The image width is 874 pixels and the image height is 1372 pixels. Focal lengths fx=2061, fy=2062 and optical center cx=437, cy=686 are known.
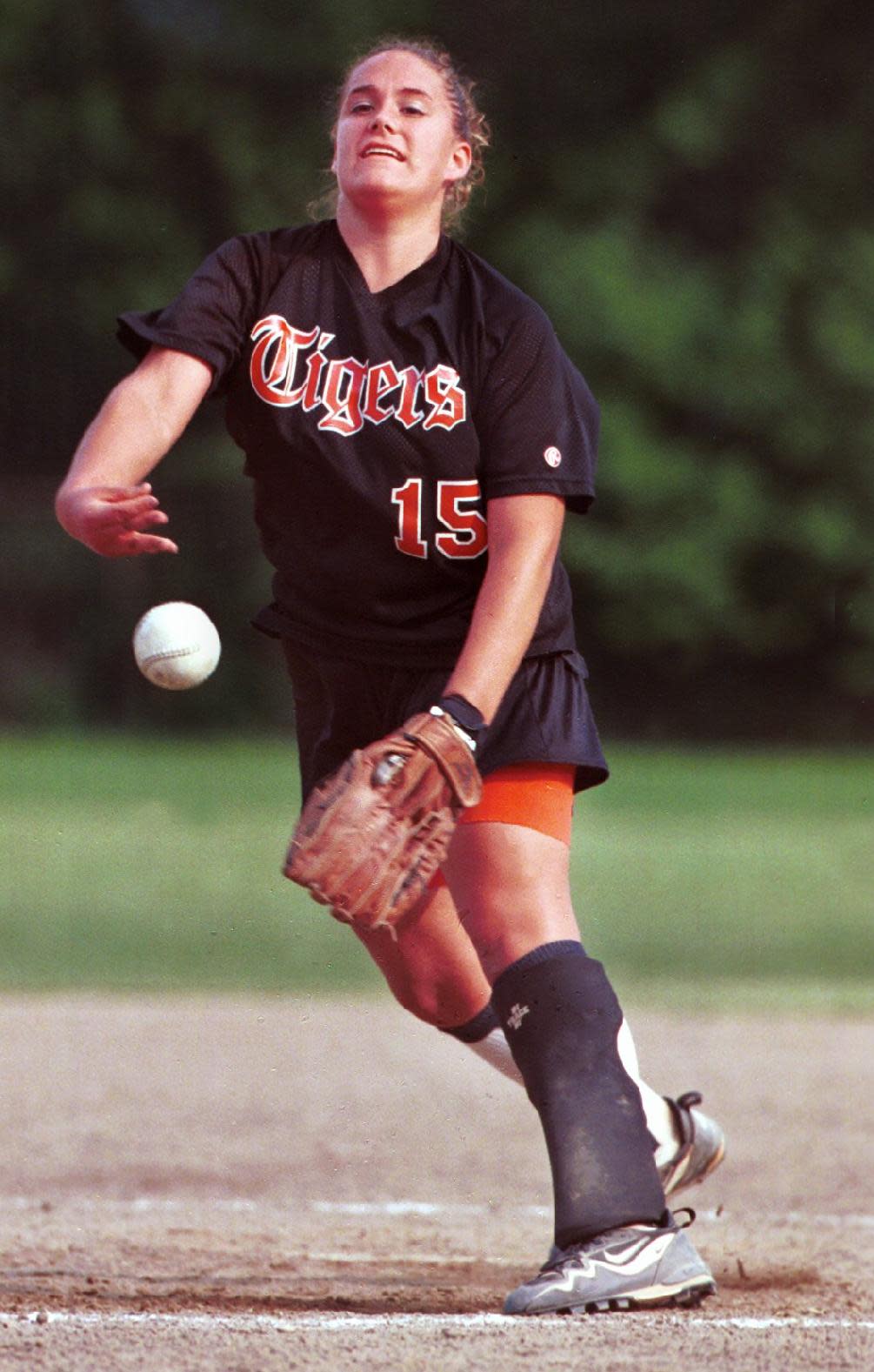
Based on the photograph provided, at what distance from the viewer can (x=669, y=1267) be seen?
267 cm

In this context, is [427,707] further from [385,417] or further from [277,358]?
[277,358]

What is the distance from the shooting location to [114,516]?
2.65 meters

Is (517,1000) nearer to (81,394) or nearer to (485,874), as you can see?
(485,874)

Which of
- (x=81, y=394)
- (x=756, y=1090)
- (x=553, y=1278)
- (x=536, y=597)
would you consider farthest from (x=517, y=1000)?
(x=81, y=394)

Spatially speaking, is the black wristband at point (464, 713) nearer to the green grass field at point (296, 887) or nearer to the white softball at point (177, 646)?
the white softball at point (177, 646)

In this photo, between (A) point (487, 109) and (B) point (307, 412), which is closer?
(B) point (307, 412)

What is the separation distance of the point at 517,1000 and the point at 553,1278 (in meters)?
0.35

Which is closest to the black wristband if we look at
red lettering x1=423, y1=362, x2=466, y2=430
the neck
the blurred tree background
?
red lettering x1=423, y1=362, x2=466, y2=430

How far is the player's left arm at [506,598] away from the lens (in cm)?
268

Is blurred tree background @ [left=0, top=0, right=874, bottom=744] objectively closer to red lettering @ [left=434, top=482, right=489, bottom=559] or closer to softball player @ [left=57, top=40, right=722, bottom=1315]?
softball player @ [left=57, top=40, right=722, bottom=1315]

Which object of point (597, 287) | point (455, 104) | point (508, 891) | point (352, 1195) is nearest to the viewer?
point (508, 891)

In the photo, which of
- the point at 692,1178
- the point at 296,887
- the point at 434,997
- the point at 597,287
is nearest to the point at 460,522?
the point at 434,997

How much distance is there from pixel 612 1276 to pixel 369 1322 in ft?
1.04

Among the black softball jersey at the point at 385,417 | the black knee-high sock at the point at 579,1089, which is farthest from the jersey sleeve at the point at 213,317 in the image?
the black knee-high sock at the point at 579,1089
